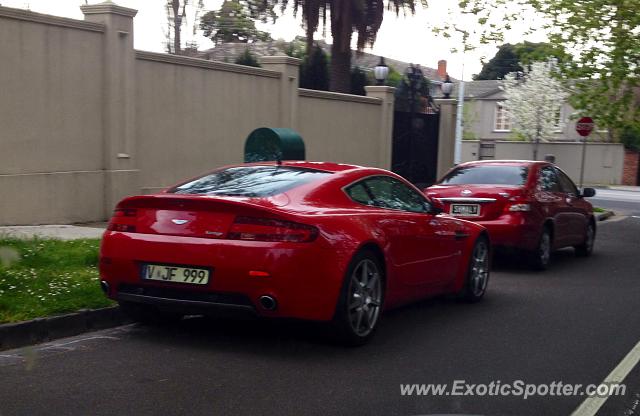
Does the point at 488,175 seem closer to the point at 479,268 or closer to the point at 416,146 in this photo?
the point at 479,268

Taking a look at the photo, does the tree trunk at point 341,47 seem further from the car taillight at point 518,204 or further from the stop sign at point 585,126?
the car taillight at point 518,204

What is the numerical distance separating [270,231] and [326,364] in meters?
1.00

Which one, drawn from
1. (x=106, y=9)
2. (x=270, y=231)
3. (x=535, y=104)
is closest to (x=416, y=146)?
(x=106, y=9)

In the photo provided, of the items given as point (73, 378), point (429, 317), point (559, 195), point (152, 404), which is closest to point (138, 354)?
point (73, 378)

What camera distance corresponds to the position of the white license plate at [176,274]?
19.6 feet

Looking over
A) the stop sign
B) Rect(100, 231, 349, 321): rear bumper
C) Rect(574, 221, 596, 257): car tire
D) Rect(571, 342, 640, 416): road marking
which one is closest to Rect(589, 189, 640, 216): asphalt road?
the stop sign

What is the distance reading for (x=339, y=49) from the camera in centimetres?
2202

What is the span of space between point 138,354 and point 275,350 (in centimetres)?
99

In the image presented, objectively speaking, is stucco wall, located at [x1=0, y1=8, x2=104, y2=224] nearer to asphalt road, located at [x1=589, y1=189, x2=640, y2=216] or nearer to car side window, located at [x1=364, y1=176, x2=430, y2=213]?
car side window, located at [x1=364, y1=176, x2=430, y2=213]

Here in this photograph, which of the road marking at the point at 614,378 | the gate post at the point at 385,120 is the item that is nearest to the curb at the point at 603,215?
the gate post at the point at 385,120

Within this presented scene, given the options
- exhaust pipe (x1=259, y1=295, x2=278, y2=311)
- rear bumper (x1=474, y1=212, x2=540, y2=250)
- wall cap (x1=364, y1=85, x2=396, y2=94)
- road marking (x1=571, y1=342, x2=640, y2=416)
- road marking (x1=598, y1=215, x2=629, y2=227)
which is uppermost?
wall cap (x1=364, y1=85, x2=396, y2=94)

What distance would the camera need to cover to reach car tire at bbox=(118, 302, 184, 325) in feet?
22.4

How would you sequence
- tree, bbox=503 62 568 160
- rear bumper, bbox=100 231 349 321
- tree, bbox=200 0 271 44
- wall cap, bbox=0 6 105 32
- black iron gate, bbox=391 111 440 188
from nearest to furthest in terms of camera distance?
1. rear bumper, bbox=100 231 349 321
2. wall cap, bbox=0 6 105 32
3. black iron gate, bbox=391 111 440 188
4. tree, bbox=200 0 271 44
5. tree, bbox=503 62 568 160

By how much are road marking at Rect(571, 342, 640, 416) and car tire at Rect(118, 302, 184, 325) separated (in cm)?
323
